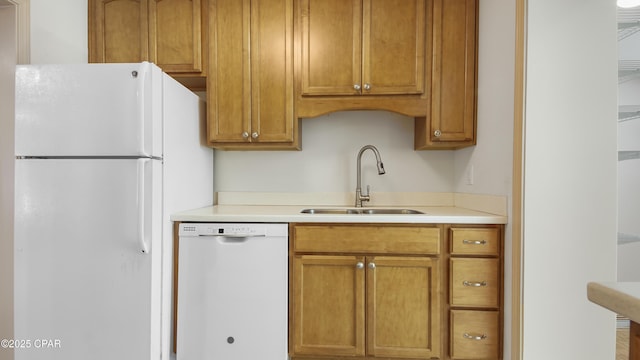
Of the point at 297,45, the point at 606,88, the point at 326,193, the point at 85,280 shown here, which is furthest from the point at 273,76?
the point at 606,88

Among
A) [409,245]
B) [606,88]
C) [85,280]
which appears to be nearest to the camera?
[606,88]

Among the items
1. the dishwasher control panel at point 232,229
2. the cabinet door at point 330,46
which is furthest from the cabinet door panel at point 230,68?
the dishwasher control panel at point 232,229

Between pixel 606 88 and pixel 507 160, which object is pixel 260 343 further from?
pixel 606 88

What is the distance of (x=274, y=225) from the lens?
64.2 inches

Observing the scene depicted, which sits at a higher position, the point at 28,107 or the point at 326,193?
the point at 28,107

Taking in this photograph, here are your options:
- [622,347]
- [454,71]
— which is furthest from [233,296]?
[622,347]

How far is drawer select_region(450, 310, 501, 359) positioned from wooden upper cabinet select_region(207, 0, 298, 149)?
4.45 ft

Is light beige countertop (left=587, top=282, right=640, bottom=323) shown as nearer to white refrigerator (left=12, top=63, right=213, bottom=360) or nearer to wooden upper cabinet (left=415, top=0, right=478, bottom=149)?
wooden upper cabinet (left=415, top=0, right=478, bottom=149)

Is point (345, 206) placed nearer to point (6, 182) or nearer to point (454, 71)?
point (454, 71)

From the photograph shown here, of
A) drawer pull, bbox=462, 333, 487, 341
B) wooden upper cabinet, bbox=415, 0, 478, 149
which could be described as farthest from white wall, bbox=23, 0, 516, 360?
drawer pull, bbox=462, 333, 487, 341

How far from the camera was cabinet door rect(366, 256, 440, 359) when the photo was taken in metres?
1.59

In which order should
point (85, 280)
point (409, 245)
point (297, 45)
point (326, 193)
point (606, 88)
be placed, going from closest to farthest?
point (606, 88) < point (85, 280) < point (409, 245) < point (297, 45) < point (326, 193)

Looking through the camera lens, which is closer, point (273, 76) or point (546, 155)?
point (546, 155)

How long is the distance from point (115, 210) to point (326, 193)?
4.19 feet
